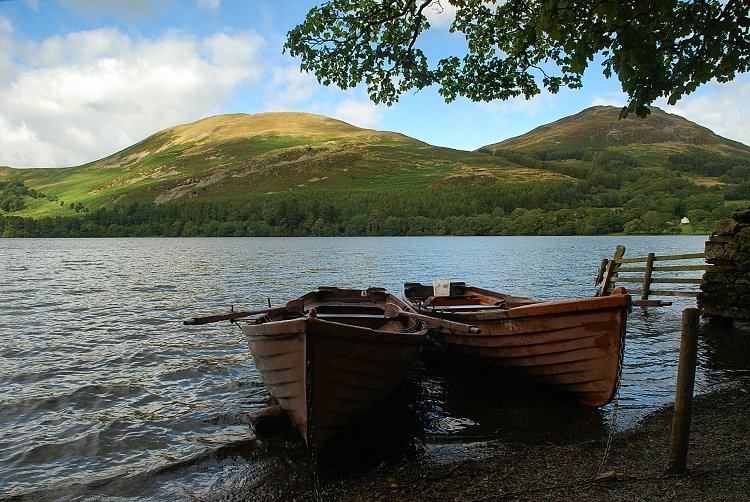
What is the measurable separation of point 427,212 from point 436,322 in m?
158

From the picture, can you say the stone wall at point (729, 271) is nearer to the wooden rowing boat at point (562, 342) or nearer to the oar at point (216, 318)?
the wooden rowing boat at point (562, 342)

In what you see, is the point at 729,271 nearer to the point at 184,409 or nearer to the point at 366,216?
the point at 184,409

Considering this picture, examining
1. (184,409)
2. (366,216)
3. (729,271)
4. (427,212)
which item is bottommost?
(184,409)

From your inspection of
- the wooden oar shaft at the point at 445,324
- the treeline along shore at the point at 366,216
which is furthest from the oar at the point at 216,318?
the treeline along shore at the point at 366,216

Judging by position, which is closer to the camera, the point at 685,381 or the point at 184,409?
the point at 685,381

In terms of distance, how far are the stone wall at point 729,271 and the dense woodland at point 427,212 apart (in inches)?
5340

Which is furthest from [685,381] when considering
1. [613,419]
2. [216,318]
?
[216,318]

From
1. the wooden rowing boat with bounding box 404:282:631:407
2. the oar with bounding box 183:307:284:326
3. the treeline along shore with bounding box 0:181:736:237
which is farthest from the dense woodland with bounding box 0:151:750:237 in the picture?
the oar with bounding box 183:307:284:326

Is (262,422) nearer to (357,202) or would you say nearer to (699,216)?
(699,216)

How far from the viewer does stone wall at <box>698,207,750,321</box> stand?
17078mm

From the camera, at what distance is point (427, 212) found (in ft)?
550

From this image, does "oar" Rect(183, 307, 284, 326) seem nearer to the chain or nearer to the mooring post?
the chain

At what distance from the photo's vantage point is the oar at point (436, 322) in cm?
1005

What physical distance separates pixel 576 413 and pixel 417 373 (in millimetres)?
4331
